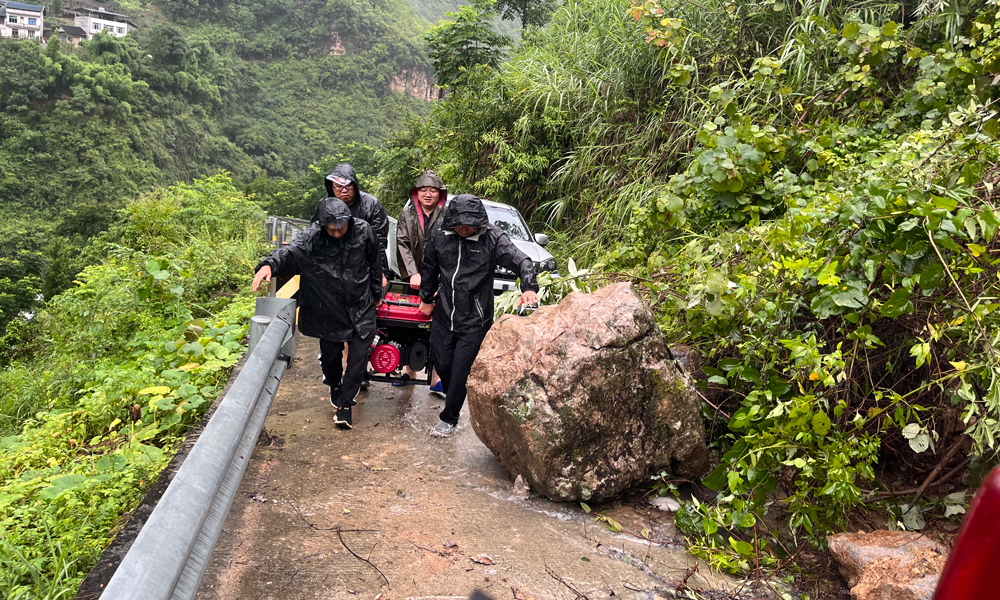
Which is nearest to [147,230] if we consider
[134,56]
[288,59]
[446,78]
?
[446,78]

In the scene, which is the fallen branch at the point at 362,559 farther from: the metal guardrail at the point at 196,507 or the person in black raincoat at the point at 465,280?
the person in black raincoat at the point at 465,280

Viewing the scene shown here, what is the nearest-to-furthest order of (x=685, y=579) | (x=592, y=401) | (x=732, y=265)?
(x=685, y=579) < (x=592, y=401) < (x=732, y=265)

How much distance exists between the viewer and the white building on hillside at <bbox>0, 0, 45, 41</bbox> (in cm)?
7144

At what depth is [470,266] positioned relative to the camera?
4.49 m

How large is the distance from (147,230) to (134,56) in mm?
58304

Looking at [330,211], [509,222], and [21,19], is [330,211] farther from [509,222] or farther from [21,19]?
[21,19]

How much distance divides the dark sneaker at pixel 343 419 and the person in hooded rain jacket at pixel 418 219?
102 centimetres

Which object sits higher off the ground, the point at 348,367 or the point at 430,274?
the point at 430,274

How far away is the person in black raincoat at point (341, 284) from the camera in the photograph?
14.7 feet

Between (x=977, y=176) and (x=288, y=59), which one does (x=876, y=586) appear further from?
(x=288, y=59)

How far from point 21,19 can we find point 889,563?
93577mm

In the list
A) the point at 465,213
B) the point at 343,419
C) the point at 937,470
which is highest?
the point at 465,213

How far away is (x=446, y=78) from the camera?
17203mm

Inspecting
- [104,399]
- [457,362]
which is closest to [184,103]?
[104,399]
